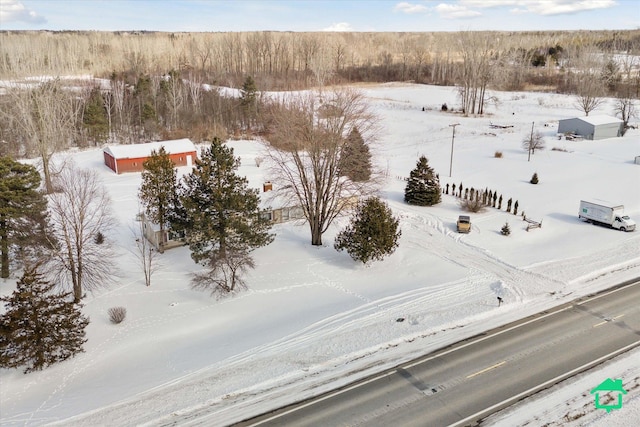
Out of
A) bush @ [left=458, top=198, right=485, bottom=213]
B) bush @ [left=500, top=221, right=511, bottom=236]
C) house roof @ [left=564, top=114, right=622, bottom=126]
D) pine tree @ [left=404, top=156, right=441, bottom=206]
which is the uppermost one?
house roof @ [left=564, top=114, right=622, bottom=126]

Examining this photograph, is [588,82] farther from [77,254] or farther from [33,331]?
[33,331]

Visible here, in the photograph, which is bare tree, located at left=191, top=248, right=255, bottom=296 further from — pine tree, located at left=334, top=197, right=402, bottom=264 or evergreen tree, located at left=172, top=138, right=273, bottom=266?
pine tree, located at left=334, top=197, right=402, bottom=264

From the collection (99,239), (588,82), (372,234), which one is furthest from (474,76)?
(99,239)

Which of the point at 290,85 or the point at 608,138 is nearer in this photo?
the point at 608,138

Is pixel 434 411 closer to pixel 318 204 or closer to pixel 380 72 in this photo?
pixel 318 204

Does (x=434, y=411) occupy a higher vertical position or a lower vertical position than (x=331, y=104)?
lower

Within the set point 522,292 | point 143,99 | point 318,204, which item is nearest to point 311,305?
point 318,204

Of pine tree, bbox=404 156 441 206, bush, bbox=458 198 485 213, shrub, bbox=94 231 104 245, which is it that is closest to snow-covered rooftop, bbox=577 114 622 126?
bush, bbox=458 198 485 213
